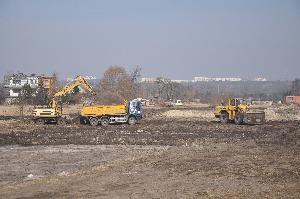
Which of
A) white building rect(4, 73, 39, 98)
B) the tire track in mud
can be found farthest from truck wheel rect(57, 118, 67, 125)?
white building rect(4, 73, 39, 98)

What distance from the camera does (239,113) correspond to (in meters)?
39.4

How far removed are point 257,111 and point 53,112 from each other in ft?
53.5

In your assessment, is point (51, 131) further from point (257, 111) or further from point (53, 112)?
point (257, 111)

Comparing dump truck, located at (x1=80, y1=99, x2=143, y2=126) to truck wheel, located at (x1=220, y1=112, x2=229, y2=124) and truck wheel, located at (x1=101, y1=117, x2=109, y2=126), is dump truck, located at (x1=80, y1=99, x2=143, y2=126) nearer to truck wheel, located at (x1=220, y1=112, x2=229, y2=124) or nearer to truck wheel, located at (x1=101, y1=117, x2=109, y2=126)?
truck wheel, located at (x1=101, y1=117, x2=109, y2=126)

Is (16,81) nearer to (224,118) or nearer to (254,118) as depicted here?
(224,118)

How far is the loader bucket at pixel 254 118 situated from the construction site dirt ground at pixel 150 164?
18.6 feet

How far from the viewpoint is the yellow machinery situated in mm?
38594

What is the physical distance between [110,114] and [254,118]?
1132 cm

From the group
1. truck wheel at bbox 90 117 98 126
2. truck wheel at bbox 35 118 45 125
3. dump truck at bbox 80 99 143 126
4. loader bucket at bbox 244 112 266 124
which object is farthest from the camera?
truck wheel at bbox 35 118 45 125

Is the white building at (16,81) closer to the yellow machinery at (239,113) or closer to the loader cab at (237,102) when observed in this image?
the yellow machinery at (239,113)

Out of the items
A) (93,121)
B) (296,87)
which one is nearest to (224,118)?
(93,121)

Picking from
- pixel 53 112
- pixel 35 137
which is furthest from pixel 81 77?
pixel 35 137

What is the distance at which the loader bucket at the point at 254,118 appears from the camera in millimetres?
38469

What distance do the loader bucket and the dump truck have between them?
8.77 m
